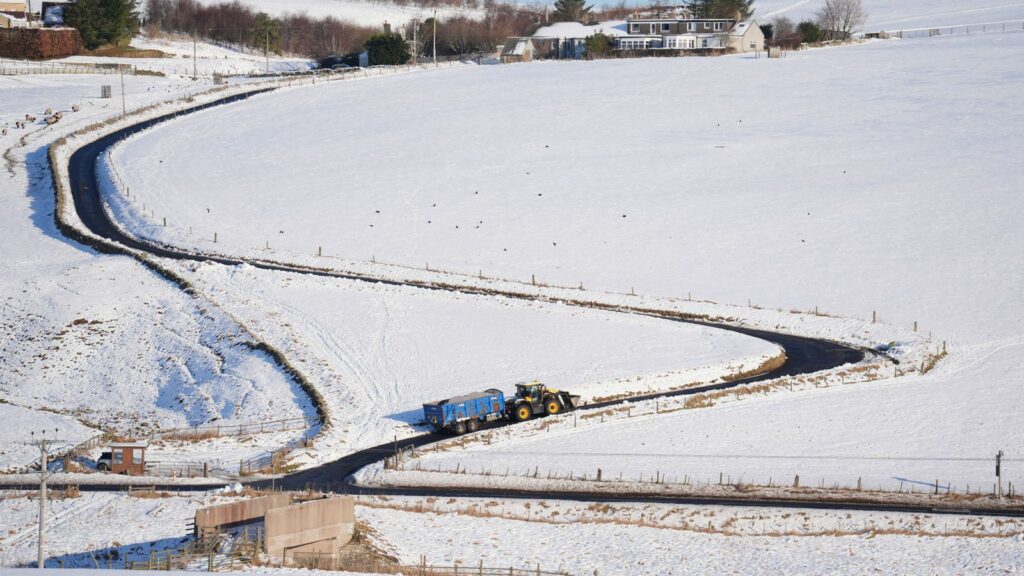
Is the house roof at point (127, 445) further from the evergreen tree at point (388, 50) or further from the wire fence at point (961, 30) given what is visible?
the wire fence at point (961, 30)

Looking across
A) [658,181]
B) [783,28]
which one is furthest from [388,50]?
[658,181]

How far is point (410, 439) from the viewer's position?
46125 mm

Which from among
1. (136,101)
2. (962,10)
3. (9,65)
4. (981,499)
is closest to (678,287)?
(981,499)

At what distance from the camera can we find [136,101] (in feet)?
383

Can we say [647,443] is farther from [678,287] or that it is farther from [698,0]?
[698,0]

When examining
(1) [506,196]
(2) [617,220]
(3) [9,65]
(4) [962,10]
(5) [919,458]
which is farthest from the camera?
(4) [962,10]

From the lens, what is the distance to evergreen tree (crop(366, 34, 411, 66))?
145 meters

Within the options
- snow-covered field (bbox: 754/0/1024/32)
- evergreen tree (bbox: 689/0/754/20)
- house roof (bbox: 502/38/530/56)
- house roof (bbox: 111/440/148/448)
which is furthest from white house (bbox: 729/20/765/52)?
house roof (bbox: 111/440/148/448)

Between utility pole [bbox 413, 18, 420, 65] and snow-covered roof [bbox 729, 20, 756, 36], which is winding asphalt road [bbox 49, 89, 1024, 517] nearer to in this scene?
utility pole [bbox 413, 18, 420, 65]

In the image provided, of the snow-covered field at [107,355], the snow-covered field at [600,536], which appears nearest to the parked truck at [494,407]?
the snow-covered field at [107,355]

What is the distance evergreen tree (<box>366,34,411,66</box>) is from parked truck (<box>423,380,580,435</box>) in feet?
335

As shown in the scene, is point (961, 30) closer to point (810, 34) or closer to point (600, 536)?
point (810, 34)

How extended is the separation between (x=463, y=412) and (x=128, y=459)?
12.4 m

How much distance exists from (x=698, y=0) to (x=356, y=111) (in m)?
60.9
